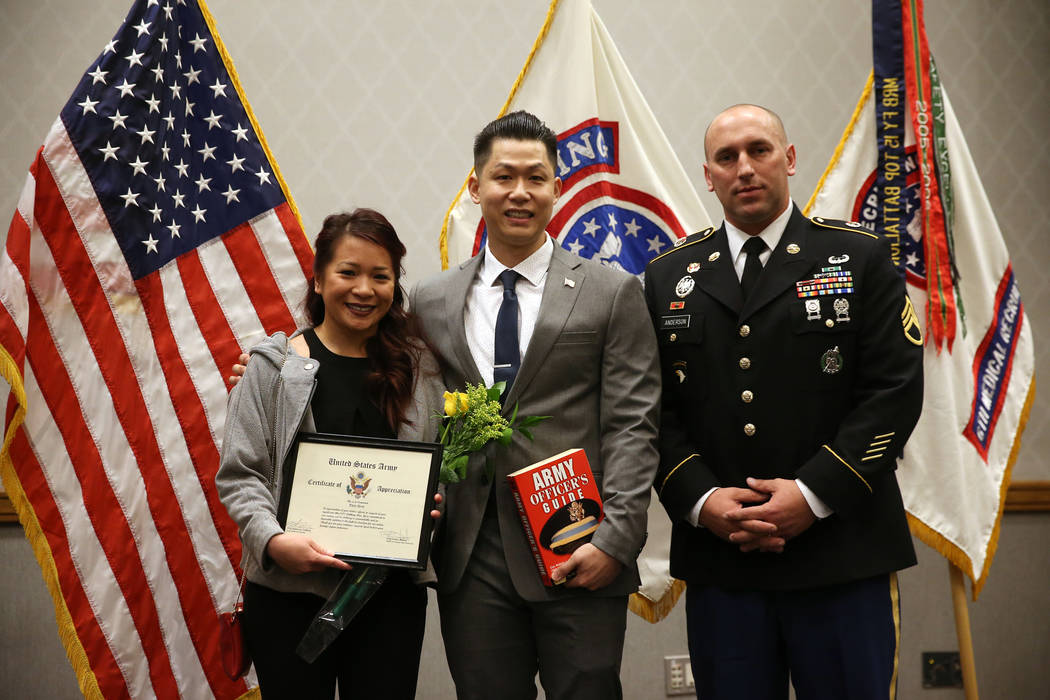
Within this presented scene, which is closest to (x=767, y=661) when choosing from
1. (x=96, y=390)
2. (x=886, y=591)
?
(x=886, y=591)

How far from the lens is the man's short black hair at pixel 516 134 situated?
1841 millimetres

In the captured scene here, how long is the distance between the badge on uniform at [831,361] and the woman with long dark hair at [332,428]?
791 millimetres

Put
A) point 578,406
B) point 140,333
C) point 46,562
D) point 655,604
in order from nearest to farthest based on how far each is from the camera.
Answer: point 578,406, point 46,562, point 140,333, point 655,604

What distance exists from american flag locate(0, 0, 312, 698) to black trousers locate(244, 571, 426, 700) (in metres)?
0.76

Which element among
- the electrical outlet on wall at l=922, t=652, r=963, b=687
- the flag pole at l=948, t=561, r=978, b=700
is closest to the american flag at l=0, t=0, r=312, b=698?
the flag pole at l=948, t=561, r=978, b=700

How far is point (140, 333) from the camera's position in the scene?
7.46 ft

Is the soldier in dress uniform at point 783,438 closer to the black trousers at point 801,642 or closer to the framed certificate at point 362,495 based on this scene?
the black trousers at point 801,642

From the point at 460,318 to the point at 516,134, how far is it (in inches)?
16.4

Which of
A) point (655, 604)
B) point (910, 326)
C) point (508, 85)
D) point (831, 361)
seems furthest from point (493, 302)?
point (508, 85)

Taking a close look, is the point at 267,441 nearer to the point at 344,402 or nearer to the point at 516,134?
the point at 344,402

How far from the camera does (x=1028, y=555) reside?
317 cm

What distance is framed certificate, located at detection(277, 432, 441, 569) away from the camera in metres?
1.57

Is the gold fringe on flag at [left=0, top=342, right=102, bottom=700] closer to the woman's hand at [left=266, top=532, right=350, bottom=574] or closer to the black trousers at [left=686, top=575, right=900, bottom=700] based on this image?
the woman's hand at [left=266, top=532, right=350, bottom=574]

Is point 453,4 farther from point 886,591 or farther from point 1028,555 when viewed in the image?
point 1028,555
